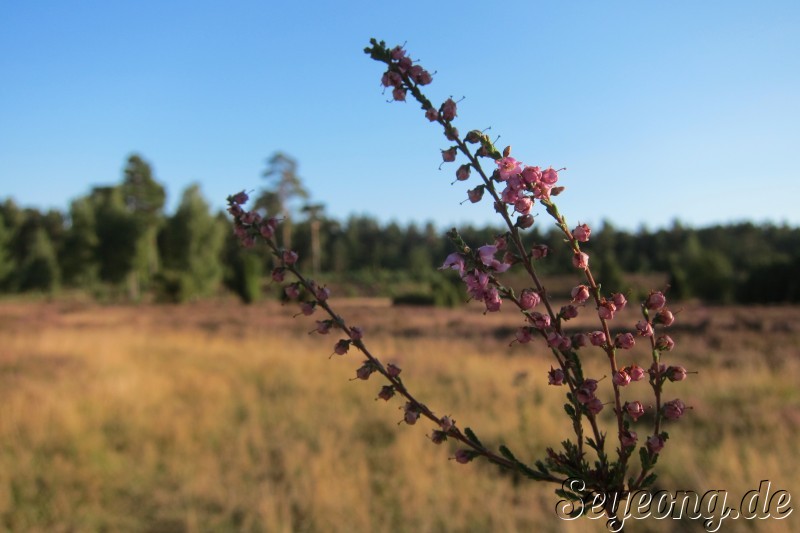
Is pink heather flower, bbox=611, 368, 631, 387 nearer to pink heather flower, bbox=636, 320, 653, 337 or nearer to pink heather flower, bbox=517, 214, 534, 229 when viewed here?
pink heather flower, bbox=636, 320, 653, 337

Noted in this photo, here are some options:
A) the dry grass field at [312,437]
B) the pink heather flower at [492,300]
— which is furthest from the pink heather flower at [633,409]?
the dry grass field at [312,437]

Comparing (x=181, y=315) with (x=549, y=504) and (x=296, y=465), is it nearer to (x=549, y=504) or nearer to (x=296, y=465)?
(x=296, y=465)

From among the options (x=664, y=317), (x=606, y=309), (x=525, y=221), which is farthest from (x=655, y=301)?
(x=525, y=221)

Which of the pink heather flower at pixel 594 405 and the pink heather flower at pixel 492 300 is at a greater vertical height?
the pink heather flower at pixel 492 300

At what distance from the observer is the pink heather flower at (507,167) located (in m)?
0.83

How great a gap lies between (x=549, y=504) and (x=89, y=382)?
9644 millimetres

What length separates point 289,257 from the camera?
1.06 meters

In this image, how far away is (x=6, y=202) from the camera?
63188mm

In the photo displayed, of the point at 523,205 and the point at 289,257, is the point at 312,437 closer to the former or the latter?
the point at 289,257

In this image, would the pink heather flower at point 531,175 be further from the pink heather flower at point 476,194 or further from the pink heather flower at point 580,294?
the pink heather flower at point 580,294

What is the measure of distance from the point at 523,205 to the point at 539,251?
0.36ft

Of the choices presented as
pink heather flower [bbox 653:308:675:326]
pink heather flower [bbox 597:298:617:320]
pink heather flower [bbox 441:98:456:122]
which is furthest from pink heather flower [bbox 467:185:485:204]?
pink heather flower [bbox 653:308:675:326]

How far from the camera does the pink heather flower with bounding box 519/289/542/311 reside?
0.84 m

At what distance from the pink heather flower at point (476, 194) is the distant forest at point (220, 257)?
32800 mm
